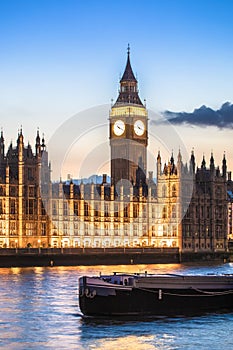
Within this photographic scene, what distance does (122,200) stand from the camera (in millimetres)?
140625

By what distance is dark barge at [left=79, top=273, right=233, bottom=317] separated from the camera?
2012 inches

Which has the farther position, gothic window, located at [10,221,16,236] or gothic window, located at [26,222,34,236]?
gothic window, located at [26,222,34,236]

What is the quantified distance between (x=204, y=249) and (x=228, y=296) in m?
94.2

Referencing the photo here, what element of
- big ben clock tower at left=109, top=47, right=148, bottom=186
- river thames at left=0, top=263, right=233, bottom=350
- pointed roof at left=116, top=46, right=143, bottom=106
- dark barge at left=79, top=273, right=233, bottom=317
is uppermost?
pointed roof at left=116, top=46, right=143, bottom=106

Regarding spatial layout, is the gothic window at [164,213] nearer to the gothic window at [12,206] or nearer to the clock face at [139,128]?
the clock face at [139,128]

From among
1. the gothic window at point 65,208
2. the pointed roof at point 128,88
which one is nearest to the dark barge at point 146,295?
the gothic window at point 65,208

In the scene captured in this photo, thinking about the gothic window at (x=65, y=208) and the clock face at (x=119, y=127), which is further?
the clock face at (x=119, y=127)

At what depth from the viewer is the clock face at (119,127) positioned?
16538 centimetres

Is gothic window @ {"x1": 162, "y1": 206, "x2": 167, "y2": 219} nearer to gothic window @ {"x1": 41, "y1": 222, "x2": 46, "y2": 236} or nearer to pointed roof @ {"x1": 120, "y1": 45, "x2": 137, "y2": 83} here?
gothic window @ {"x1": 41, "y1": 222, "x2": 46, "y2": 236}

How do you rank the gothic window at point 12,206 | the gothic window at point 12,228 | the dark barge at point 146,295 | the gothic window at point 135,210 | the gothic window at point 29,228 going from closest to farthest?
the dark barge at point 146,295
the gothic window at point 12,228
the gothic window at point 12,206
the gothic window at point 29,228
the gothic window at point 135,210

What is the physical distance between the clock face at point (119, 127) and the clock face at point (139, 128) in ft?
8.21

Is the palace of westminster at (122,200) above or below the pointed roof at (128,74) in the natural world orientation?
below

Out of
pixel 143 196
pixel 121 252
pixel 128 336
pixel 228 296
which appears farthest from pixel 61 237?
pixel 128 336

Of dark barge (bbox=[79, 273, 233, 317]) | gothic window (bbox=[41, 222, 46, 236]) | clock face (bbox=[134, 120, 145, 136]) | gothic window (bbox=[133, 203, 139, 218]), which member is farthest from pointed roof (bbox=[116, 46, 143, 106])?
dark barge (bbox=[79, 273, 233, 317])
